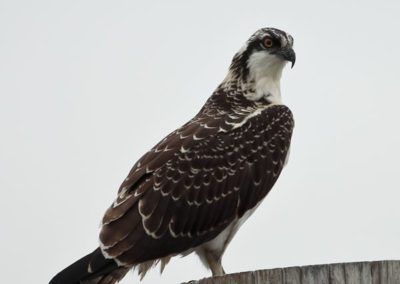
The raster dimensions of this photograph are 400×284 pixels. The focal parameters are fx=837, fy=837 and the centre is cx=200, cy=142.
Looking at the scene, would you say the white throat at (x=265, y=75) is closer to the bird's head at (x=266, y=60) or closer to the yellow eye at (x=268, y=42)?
the bird's head at (x=266, y=60)

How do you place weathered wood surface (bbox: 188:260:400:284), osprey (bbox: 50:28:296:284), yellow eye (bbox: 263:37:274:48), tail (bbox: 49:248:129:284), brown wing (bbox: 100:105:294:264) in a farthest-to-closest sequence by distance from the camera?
yellow eye (bbox: 263:37:274:48), brown wing (bbox: 100:105:294:264), osprey (bbox: 50:28:296:284), tail (bbox: 49:248:129:284), weathered wood surface (bbox: 188:260:400:284)

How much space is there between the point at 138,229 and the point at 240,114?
2159 mm

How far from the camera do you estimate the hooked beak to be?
1015 centimetres

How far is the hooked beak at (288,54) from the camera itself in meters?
10.1

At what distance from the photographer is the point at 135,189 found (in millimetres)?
8492

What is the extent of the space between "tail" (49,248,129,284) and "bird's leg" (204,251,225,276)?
107 centimetres

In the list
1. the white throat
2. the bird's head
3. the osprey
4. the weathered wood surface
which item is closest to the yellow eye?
the bird's head

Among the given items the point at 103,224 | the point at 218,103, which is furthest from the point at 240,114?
Result: the point at 103,224

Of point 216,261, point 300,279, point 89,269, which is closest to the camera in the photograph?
point 300,279

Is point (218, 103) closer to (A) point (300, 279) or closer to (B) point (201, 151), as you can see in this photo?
(B) point (201, 151)

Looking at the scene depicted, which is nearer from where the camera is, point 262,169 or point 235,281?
point 235,281

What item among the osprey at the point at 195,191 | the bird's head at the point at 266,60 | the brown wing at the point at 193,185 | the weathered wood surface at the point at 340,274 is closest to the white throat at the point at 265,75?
the bird's head at the point at 266,60

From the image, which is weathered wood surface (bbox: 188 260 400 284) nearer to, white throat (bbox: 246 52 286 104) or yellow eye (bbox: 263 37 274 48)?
white throat (bbox: 246 52 286 104)

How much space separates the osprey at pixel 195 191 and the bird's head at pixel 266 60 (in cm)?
42
